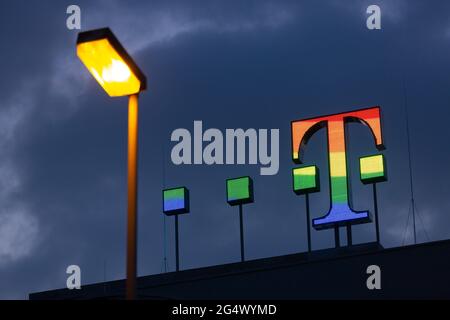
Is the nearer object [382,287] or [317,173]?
[382,287]

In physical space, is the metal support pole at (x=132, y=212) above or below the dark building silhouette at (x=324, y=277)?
below

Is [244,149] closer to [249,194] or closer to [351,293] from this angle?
[249,194]

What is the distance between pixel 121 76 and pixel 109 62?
302 mm

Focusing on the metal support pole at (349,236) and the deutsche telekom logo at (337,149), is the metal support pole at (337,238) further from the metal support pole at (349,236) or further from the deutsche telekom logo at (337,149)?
the metal support pole at (349,236)

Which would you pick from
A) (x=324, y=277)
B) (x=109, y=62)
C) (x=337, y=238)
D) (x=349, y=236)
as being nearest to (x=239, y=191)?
(x=337, y=238)

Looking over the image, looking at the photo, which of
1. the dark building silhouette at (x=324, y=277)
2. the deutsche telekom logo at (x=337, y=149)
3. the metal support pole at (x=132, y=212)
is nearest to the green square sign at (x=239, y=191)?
the deutsche telekom logo at (x=337, y=149)

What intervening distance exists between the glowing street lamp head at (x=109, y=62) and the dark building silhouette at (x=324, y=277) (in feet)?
64.1

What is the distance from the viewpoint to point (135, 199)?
39.8ft

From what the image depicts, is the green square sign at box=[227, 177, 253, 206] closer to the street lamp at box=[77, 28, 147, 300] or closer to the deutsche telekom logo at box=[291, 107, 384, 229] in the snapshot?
the deutsche telekom logo at box=[291, 107, 384, 229]

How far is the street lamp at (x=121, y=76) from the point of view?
37.9 ft

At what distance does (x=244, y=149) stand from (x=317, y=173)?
3480mm

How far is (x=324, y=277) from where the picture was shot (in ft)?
112
